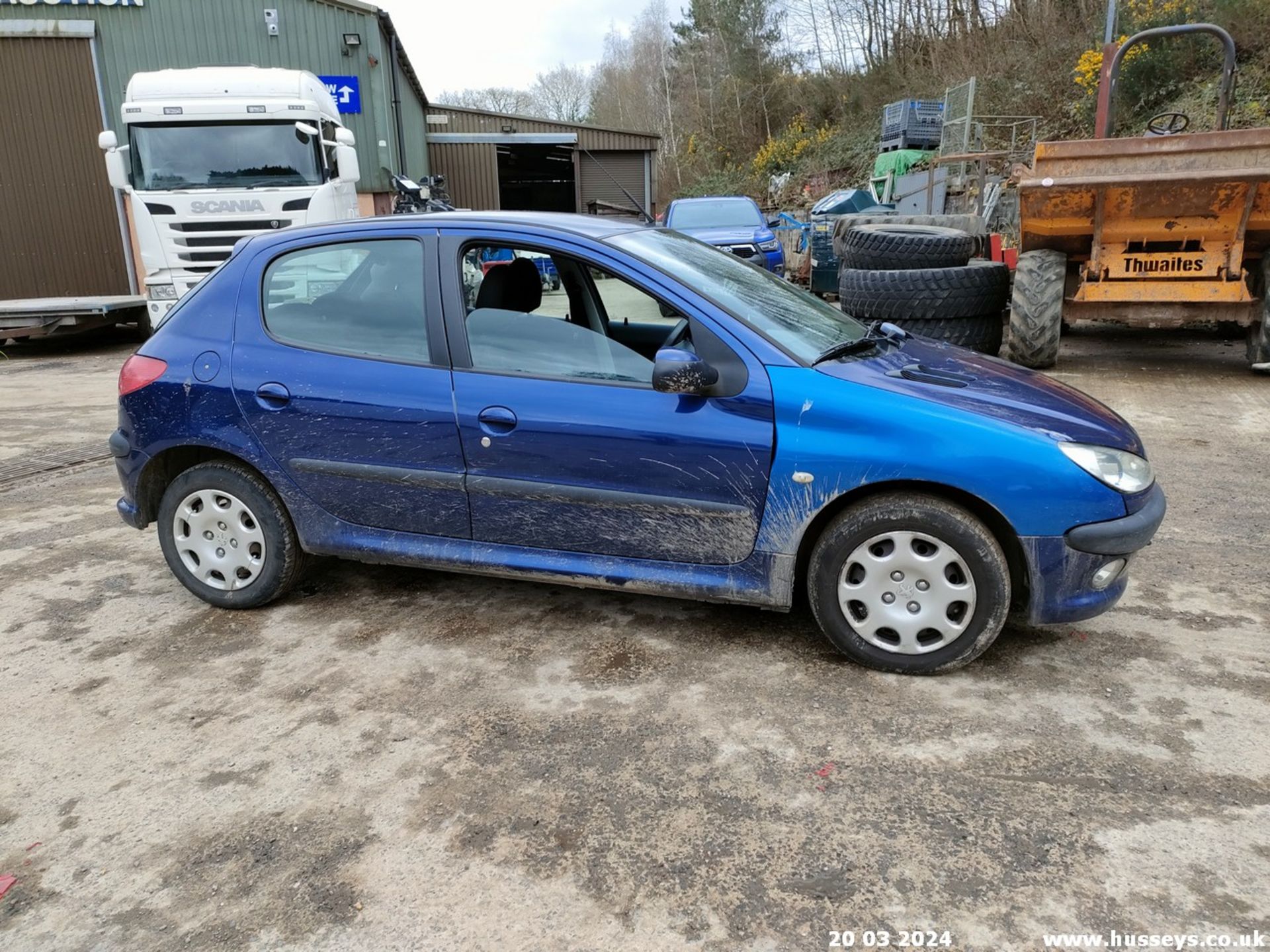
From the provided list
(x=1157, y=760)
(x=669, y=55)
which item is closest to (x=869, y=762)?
(x=1157, y=760)

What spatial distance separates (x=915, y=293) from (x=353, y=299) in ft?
17.2

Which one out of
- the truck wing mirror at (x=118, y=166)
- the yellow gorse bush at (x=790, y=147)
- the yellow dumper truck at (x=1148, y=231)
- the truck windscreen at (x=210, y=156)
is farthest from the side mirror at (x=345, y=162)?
the yellow gorse bush at (x=790, y=147)

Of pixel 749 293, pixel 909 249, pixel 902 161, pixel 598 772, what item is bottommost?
pixel 598 772

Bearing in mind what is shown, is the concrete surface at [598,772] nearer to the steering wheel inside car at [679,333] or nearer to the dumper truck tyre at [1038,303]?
the steering wheel inside car at [679,333]

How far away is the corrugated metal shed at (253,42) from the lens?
1509 centimetres

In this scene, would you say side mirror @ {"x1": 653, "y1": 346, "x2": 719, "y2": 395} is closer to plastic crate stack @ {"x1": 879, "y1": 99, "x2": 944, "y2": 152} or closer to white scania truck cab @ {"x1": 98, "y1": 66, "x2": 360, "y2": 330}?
white scania truck cab @ {"x1": 98, "y1": 66, "x2": 360, "y2": 330}

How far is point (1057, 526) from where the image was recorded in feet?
9.23

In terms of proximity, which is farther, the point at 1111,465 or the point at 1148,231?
the point at 1148,231

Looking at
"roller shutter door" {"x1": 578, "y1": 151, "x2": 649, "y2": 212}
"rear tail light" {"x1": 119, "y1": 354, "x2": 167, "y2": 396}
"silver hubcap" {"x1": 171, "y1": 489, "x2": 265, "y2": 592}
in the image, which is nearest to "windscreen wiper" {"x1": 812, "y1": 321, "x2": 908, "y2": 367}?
"silver hubcap" {"x1": 171, "y1": 489, "x2": 265, "y2": 592}

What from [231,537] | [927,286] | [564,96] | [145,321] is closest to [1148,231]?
[927,286]

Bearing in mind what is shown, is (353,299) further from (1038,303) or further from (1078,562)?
(1038,303)

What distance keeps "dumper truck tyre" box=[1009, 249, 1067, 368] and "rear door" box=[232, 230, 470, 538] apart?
603 centimetres

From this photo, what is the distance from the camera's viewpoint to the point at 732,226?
13.7 m

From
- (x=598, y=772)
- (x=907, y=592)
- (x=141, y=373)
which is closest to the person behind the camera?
(x=598, y=772)
